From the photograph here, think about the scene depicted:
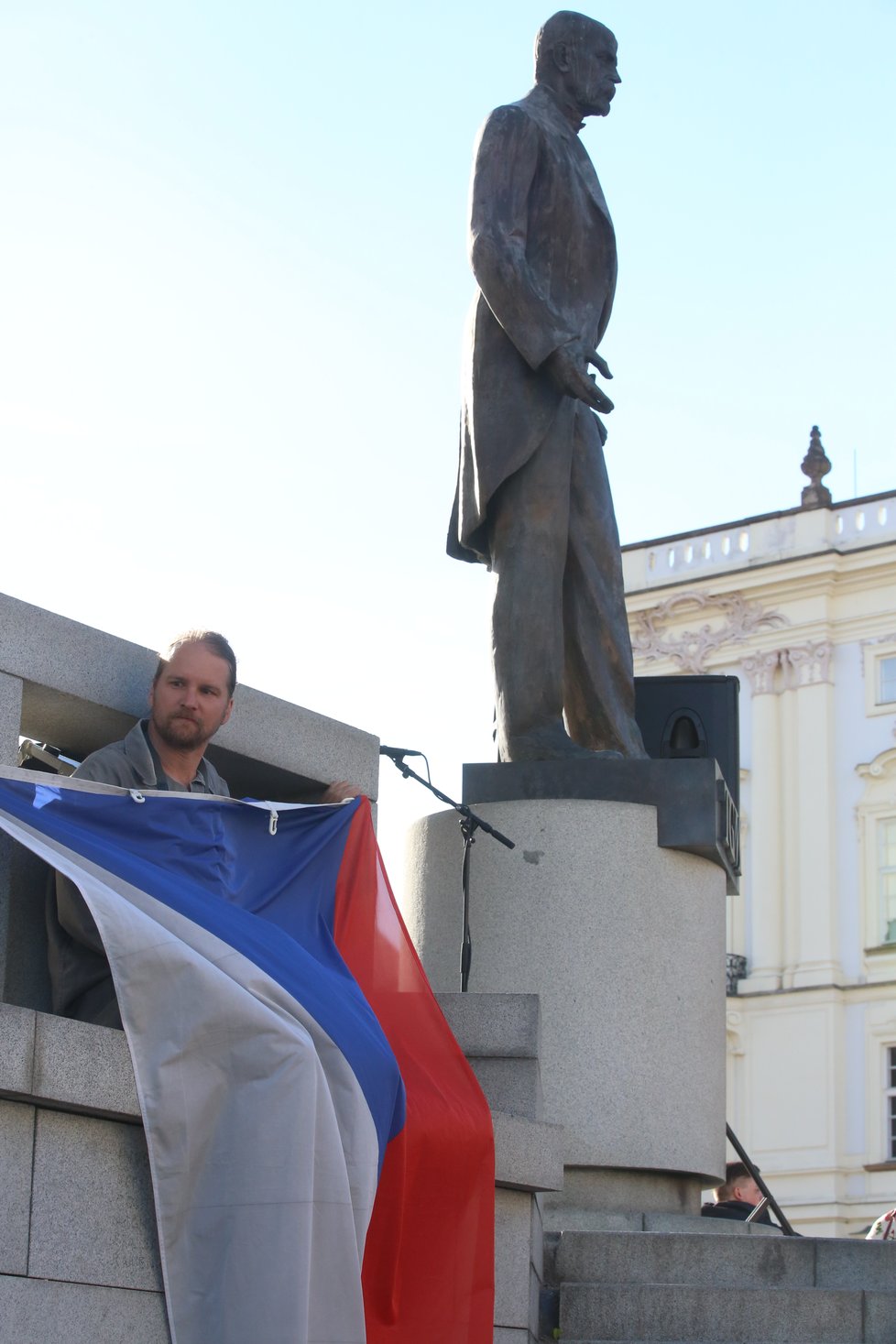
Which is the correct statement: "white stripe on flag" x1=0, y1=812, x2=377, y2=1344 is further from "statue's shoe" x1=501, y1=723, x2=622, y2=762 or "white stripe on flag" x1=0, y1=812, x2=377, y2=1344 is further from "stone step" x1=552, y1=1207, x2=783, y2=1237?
"statue's shoe" x1=501, y1=723, x2=622, y2=762

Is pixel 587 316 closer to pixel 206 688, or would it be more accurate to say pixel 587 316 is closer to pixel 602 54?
pixel 602 54

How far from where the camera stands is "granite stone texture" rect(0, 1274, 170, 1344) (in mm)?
3840

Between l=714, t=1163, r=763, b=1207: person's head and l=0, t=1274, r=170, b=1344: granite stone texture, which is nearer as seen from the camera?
l=0, t=1274, r=170, b=1344: granite stone texture

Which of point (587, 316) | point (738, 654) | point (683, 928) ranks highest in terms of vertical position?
point (738, 654)

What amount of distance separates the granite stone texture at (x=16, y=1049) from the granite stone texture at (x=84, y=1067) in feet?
0.07

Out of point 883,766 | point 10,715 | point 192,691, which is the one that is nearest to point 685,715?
point 192,691

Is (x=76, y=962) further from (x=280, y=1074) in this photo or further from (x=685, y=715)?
(x=685, y=715)

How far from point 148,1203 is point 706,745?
3915 millimetres

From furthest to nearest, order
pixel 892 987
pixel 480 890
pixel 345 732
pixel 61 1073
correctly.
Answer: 1. pixel 892 987
2. pixel 480 890
3. pixel 345 732
4. pixel 61 1073

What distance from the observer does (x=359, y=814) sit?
5.52m

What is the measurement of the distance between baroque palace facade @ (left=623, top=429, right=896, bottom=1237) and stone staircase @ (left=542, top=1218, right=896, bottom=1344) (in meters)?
27.3

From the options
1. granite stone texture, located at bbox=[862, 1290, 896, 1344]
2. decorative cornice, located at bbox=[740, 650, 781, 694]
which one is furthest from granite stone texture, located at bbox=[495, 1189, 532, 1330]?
decorative cornice, located at bbox=[740, 650, 781, 694]

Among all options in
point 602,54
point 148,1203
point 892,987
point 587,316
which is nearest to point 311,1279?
point 148,1203

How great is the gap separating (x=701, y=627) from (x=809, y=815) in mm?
3788
